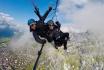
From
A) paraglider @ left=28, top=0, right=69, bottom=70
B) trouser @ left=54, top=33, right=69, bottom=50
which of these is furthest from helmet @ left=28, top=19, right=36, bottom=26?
trouser @ left=54, top=33, right=69, bottom=50

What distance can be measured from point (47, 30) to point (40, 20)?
0.81 meters

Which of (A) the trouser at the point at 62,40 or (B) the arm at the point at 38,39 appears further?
(A) the trouser at the point at 62,40

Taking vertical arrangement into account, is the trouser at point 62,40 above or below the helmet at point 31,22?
below

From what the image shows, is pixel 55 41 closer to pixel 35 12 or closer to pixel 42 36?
pixel 42 36

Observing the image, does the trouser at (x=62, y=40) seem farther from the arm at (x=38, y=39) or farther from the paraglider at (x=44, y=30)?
the arm at (x=38, y=39)

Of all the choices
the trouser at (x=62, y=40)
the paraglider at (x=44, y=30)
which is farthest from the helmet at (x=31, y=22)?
the trouser at (x=62, y=40)

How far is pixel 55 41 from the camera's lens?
15.1 m

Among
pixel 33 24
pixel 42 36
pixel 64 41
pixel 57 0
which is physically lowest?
pixel 64 41

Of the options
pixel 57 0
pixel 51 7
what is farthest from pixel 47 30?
pixel 57 0

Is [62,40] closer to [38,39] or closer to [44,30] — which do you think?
[44,30]

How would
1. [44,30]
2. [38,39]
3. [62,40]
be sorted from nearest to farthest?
[38,39] → [44,30] → [62,40]

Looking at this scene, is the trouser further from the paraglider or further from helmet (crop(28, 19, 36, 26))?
helmet (crop(28, 19, 36, 26))

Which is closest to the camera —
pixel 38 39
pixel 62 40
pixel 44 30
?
pixel 38 39

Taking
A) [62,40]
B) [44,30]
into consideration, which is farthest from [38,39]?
[62,40]
